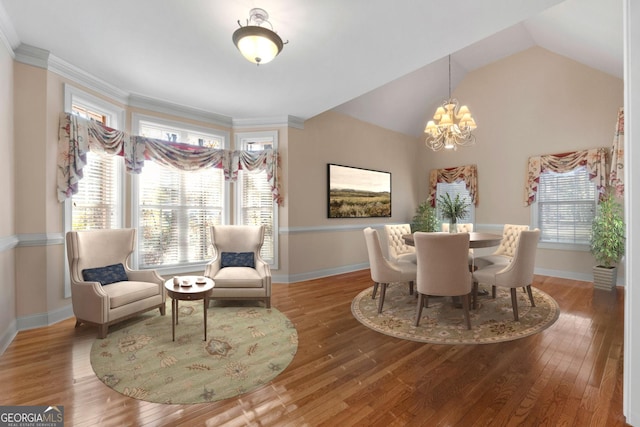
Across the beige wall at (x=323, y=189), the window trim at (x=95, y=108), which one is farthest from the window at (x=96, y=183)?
the beige wall at (x=323, y=189)

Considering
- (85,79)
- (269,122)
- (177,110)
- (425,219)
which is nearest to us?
(85,79)

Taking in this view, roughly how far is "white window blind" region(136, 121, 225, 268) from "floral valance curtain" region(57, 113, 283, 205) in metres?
0.21

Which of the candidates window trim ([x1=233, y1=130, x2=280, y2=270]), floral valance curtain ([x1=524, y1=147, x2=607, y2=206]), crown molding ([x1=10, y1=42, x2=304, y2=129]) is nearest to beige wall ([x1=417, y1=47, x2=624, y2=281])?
floral valance curtain ([x1=524, y1=147, x2=607, y2=206])

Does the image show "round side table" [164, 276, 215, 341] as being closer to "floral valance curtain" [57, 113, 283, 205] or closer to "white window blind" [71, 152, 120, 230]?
"white window blind" [71, 152, 120, 230]

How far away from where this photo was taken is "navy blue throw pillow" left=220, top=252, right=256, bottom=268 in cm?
401

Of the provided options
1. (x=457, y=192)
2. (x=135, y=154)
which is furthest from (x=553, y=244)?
(x=135, y=154)

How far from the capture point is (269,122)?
488 cm

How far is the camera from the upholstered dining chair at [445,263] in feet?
9.23

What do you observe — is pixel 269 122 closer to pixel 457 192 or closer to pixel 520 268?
pixel 520 268

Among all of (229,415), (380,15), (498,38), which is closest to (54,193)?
(229,415)

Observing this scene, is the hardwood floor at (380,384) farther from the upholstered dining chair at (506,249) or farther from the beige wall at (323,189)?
the beige wall at (323,189)

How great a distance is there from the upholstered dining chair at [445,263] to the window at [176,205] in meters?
3.38

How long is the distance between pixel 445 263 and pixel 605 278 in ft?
11.3

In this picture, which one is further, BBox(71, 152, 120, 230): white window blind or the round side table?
BBox(71, 152, 120, 230): white window blind
